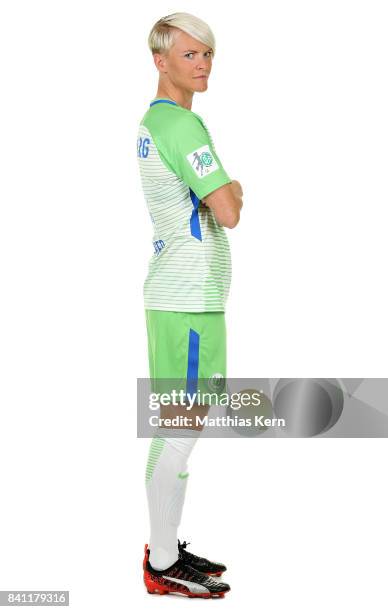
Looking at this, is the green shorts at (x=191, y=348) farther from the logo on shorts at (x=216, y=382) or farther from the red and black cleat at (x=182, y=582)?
the red and black cleat at (x=182, y=582)

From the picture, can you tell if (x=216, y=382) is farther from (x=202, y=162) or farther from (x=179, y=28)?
(x=179, y=28)

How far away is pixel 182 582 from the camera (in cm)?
321

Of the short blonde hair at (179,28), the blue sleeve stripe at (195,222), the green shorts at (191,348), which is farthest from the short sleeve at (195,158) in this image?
the green shorts at (191,348)

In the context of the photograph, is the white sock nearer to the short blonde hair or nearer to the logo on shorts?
the logo on shorts

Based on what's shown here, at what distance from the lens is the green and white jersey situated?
299 cm

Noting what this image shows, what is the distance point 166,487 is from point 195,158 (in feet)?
4.06

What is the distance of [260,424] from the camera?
11.5ft

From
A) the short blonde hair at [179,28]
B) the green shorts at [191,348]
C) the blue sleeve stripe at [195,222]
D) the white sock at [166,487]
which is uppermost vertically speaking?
the short blonde hair at [179,28]

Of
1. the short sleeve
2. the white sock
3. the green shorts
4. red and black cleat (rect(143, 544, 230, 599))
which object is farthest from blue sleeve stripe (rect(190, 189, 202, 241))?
red and black cleat (rect(143, 544, 230, 599))

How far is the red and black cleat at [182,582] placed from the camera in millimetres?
3193

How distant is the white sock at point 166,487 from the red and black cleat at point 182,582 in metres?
0.03

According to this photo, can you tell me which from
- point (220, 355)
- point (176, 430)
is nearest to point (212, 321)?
point (220, 355)

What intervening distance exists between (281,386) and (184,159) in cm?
134

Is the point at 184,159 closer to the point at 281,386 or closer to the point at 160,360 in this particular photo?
the point at 160,360
